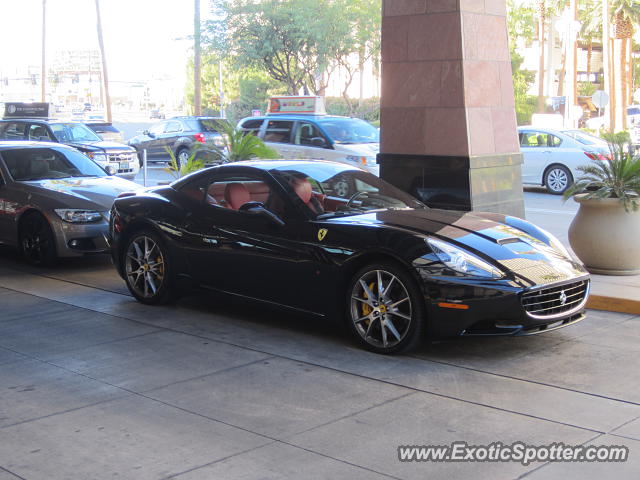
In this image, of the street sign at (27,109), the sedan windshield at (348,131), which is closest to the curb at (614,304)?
the sedan windshield at (348,131)

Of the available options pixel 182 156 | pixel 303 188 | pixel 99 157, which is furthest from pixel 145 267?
pixel 182 156

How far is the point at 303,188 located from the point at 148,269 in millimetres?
1974

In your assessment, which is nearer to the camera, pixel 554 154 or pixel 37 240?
pixel 37 240

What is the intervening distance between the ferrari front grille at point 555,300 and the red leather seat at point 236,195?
2739mm

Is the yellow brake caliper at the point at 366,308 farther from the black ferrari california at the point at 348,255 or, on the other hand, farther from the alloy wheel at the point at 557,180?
the alloy wheel at the point at 557,180

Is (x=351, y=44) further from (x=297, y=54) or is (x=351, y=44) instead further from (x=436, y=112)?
(x=436, y=112)

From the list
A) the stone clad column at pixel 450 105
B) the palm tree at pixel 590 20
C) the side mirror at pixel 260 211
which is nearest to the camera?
the side mirror at pixel 260 211

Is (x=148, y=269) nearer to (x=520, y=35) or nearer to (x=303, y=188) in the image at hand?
(x=303, y=188)

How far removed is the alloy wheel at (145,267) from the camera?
795 centimetres

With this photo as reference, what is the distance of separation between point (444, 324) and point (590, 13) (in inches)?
2420

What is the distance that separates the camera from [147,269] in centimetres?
805

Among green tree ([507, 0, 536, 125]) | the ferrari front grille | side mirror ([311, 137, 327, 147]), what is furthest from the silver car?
green tree ([507, 0, 536, 125])

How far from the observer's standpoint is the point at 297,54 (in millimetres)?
41344

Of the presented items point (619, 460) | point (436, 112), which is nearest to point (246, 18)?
point (436, 112)
